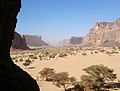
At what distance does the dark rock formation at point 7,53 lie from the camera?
8.00m

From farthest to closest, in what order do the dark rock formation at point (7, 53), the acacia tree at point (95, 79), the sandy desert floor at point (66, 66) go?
the sandy desert floor at point (66, 66), the acacia tree at point (95, 79), the dark rock formation at point (7, 53)

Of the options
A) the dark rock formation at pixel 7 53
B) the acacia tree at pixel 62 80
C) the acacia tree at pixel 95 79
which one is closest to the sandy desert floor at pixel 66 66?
the acacia tree at pixel 62 80

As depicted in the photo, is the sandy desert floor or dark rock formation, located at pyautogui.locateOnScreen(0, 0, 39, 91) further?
the sandy desert floor

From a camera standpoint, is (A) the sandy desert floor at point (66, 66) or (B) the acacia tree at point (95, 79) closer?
(B) the acacia tree at point (95, 79)

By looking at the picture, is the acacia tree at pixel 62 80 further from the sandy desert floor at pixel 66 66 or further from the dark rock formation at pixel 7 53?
the dark rock formation at pixel 7 53

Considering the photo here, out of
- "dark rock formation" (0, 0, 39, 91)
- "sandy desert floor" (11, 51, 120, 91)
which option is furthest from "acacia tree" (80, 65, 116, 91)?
"dark rock formation" (0, 0, 39, 91)

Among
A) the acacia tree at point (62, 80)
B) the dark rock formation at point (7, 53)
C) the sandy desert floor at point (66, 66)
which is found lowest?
the sandy desert floor at point (66, 66)

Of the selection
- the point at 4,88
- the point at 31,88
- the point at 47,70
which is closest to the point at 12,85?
the point at 4,88

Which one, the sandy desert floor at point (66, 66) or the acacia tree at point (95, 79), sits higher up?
the acacia tree at point (95, 79)

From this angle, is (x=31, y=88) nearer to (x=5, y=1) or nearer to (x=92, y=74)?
(x=5, y=1)

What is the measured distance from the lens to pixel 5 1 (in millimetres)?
9398

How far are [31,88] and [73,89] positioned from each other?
536 inches

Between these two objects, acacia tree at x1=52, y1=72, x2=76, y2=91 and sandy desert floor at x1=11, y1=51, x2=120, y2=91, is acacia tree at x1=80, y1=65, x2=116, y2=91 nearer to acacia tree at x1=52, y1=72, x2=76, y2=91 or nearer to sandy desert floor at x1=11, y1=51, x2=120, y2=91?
acacia tree at x1=52, y1=72, x2=76, y2=91

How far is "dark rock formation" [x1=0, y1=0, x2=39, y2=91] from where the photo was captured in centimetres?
800
